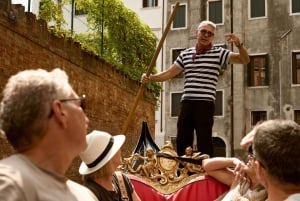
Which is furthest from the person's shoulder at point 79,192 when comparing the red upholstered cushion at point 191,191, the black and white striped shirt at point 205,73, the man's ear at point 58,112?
the black and white striped shirt at point 205,73

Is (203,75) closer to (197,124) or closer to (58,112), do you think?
(197,124)

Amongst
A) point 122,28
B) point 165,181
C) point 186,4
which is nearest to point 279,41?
point 186,4

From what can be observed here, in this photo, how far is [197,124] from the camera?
334 centimetres

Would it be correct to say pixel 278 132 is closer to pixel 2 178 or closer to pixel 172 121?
pixel 2 178

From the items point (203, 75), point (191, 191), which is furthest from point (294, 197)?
point (203, 75)

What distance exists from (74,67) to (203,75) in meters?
3.16

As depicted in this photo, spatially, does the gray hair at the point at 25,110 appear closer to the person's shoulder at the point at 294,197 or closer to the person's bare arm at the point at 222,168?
the person's shoulder at the point at 294,197

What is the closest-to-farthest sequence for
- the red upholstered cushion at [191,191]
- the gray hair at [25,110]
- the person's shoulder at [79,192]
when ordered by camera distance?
the gray hair at [25,110], the person's shoulder at [79,192], the red upholstered cushion at [191,191]

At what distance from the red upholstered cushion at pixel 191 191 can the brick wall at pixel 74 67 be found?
186cm

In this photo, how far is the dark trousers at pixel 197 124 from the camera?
329cm

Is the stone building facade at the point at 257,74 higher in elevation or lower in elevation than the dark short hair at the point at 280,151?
higher

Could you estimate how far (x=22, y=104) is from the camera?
1143 mm

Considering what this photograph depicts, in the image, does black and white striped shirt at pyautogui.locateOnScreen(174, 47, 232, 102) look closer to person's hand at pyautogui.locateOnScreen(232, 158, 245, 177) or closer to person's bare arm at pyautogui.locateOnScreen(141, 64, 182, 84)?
person's bare arm at pyautogui.locateOnScreen(141, 64, 182, 84)

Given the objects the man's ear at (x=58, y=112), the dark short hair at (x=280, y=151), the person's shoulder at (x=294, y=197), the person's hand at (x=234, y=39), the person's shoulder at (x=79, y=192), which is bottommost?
the person's shoulder at (x=294, y=197)
